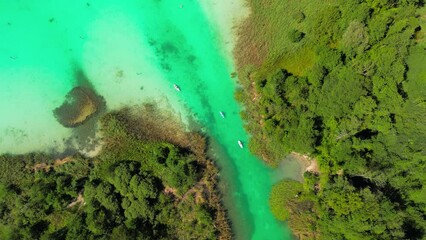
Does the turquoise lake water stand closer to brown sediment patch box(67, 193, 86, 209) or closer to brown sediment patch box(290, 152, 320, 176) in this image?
brown sediment patch box(290, 152, 320, 176)

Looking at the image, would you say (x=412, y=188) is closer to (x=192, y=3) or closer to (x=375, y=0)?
(x=375, y=0)

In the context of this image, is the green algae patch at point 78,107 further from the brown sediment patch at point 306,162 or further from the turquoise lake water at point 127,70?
the brown sediment patch at point 306,162

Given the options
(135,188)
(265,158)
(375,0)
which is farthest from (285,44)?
(135,188)

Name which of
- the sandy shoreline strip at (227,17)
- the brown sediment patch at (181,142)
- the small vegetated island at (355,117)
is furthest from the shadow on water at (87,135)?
the small vegetated island at (355,117)

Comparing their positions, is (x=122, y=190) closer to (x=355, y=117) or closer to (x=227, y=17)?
(x=227, y=17)

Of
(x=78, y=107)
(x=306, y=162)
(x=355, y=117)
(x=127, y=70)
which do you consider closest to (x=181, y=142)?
(x=127, y=70)

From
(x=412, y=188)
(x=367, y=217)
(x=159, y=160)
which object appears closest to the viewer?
(x=367, y=217)
